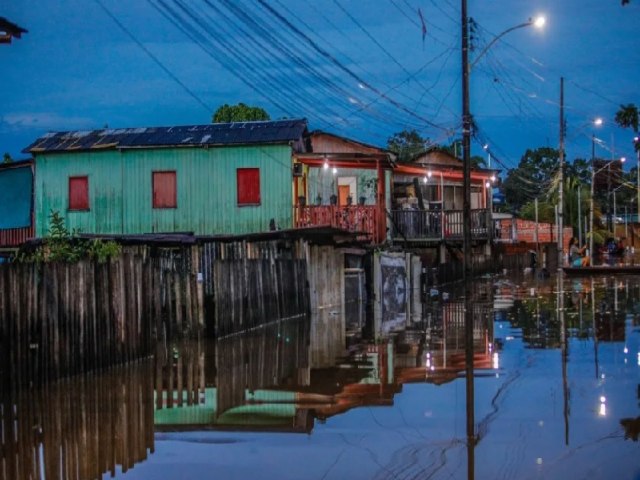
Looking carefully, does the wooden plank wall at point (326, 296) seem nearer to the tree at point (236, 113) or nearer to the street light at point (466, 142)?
the street light at point (466, 142)

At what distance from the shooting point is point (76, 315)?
12.1 meters

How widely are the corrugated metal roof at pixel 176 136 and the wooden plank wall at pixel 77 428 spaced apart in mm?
21560

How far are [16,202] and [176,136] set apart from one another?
7.02m

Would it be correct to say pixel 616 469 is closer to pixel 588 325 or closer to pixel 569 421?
pixel 569 421

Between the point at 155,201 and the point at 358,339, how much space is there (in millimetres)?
17996

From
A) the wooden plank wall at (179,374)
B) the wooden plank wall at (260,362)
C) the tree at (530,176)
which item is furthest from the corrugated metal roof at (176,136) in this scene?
the tree at (530,176)

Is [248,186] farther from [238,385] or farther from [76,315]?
[238,385]

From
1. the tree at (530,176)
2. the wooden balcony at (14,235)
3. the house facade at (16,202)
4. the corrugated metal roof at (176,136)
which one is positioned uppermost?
the tree at (530,176)

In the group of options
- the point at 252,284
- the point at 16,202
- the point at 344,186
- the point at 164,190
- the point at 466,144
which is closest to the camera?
the point at 252,284

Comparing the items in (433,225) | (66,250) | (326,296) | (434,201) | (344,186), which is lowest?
(326,296)

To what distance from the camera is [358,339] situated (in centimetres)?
1767

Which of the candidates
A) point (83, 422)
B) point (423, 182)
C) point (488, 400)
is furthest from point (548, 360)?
point (423, 182)

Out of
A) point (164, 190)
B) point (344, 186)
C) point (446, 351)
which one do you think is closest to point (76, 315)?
point (446, 351)

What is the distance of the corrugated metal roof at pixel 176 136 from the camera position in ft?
109
